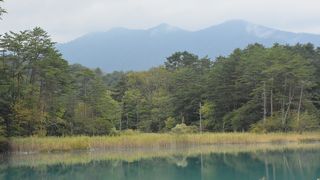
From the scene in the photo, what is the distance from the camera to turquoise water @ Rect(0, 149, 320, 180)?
67.8ft

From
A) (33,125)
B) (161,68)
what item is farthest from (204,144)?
(161,68)

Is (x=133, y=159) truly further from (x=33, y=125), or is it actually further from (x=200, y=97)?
(x=200, y=97)

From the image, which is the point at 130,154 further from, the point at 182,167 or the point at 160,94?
the point at 160,94

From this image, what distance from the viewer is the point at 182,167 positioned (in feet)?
Result: 77.8

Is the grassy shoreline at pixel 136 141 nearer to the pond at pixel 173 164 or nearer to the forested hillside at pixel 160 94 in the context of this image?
the pond at pixel 173 164

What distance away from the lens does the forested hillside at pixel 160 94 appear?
3425 centimetres

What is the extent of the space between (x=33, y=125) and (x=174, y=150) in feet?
32.7

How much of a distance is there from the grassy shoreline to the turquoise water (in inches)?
66.4

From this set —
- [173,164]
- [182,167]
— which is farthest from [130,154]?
[182,167]

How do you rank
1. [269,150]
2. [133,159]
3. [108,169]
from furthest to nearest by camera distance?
[269,150] → [133,159] → [108,169]

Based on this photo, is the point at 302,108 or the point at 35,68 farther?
the point at 302,108

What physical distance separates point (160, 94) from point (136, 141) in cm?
2771

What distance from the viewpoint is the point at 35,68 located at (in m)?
35.3

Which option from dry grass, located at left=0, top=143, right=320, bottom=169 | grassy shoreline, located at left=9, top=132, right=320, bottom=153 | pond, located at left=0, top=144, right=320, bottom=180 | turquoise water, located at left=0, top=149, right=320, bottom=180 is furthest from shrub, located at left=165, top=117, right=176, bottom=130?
turquoise water, located at left=0, top=149, right=320, bottom=180
